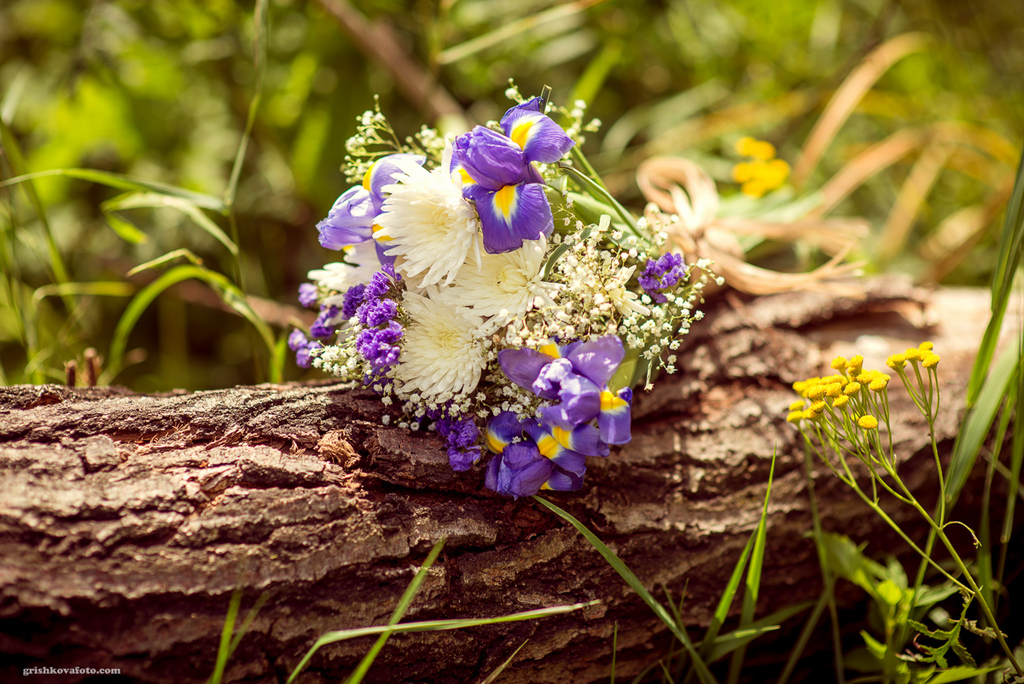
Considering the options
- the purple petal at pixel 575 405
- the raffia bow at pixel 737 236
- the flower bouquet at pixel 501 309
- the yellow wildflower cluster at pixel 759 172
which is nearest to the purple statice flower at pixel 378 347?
the flower bouquet at pixel 501 309

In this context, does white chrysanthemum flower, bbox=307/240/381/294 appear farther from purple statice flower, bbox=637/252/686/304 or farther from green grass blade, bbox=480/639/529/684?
green grass blade, bbox=480/639/529/684

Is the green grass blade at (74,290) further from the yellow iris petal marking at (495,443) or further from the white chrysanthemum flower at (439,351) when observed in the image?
the yellow iris petal marking at (495,443)

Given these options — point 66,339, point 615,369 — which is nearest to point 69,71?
point 66,339

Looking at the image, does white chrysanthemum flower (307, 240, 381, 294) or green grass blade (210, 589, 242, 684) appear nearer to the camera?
green grass blade (210, 589, 242, 684)

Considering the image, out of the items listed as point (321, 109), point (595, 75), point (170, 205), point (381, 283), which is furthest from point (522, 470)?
point (321, 109)

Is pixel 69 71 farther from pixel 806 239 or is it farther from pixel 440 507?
pixel 806 239

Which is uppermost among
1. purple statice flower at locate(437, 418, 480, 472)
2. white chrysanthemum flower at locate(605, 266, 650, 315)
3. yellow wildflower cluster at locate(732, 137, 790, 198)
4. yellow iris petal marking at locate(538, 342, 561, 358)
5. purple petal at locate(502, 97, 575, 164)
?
yellow wildflower cluster at locate(732, 137, 790, 198)

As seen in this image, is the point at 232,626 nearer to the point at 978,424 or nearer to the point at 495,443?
the point at 495,443

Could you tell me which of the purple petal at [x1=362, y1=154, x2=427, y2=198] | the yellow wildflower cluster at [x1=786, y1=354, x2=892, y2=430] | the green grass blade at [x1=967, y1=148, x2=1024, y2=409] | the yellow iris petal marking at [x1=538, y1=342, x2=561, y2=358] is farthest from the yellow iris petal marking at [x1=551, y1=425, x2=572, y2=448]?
the green grass blade at [x1=967, y1=148, x2=1024, y2=409]
